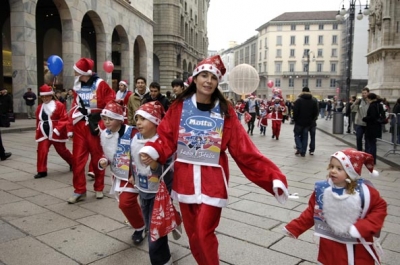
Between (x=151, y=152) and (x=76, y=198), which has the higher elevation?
(x=151, y=152)

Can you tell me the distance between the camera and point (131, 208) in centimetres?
360

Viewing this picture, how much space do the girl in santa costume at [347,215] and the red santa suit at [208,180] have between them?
27 centimetres

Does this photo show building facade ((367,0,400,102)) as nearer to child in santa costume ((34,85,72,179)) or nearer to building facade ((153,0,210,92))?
child in santa costume ((34,85,72,179))

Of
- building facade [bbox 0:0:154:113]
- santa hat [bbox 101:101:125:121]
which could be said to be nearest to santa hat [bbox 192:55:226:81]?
santa hat [bbox 101:101:125:121]

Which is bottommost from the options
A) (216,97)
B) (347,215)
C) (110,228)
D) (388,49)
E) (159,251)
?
(110,228)

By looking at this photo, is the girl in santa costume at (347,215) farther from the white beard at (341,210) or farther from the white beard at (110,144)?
the white beard at (110,144)

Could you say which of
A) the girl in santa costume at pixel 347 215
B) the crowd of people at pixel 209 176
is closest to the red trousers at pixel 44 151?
the crowd of people at pixel 209 176

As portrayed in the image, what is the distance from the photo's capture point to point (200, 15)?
61500 millimetres

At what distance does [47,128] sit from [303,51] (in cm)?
8902

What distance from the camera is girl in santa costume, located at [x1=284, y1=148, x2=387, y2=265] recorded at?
236 centimetres

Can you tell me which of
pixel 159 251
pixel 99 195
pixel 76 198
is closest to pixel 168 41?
pixel 99 195

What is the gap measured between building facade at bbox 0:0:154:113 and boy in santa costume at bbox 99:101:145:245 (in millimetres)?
8120

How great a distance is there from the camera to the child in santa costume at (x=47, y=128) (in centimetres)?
668

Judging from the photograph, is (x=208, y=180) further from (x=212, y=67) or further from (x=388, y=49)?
(x=388, y=49)
